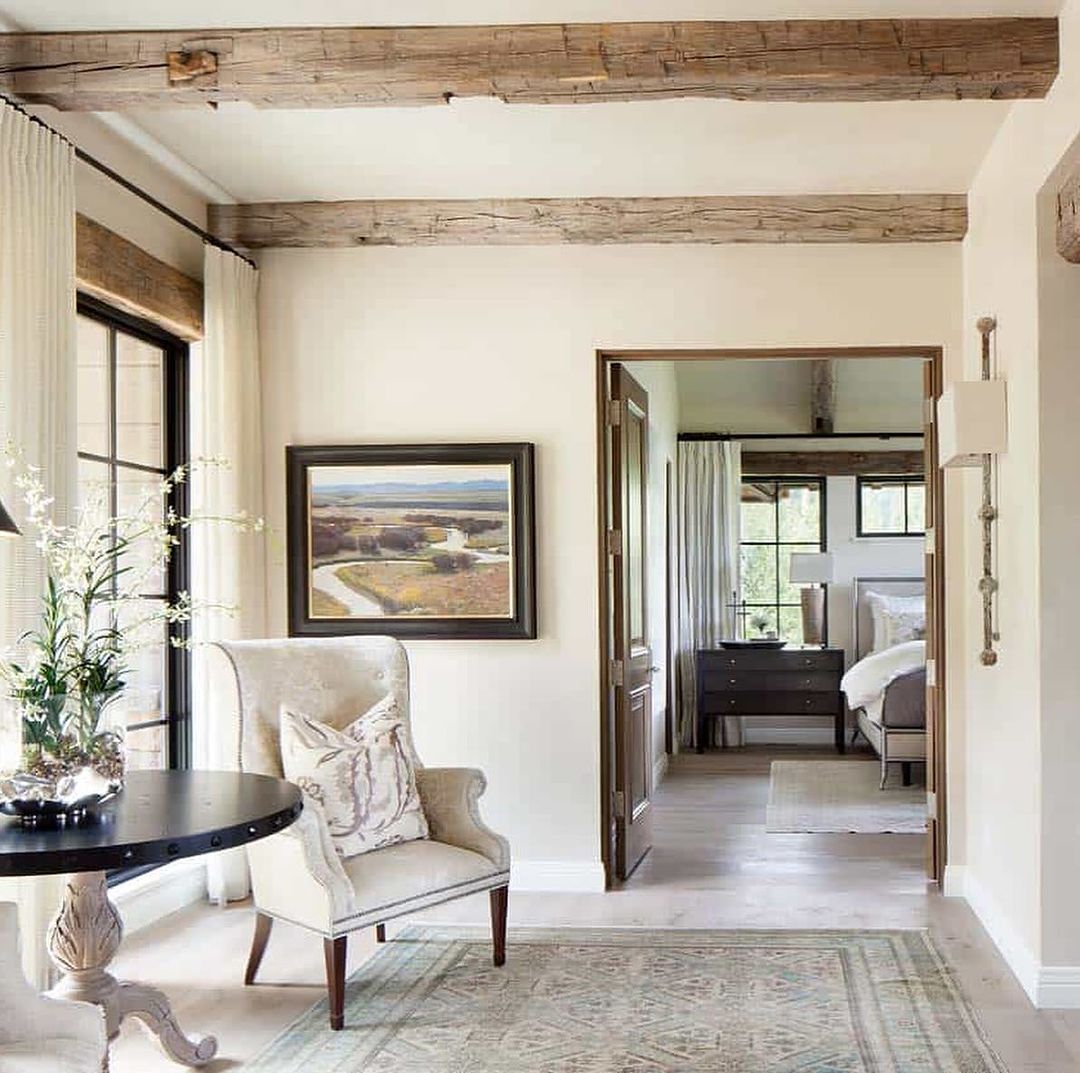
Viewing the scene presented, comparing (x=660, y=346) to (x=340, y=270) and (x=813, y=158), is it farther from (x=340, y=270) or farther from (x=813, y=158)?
(x=340, y=270)

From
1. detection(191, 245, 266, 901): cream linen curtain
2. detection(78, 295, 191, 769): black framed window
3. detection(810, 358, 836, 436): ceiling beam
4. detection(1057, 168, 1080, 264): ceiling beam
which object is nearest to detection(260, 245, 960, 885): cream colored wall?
detection(191, 245, 266, 901): cream linen curtain

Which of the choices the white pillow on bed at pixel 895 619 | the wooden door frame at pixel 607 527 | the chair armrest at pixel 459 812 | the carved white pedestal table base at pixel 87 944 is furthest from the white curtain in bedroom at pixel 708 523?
the carved white pedestal table base at pixel 87 944

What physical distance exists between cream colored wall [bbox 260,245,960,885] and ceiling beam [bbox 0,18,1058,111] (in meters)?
1.77

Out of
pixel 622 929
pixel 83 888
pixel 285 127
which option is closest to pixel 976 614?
pixel 622 929

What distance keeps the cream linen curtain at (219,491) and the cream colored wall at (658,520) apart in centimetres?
294

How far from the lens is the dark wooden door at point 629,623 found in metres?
5.63

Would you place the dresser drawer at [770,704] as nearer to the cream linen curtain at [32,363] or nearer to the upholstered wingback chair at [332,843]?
the upholstered wingback chair at [332,843]

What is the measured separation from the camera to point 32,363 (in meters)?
3.75

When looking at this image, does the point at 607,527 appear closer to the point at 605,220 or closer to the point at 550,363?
the point at 550,363

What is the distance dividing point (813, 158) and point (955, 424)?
114cm

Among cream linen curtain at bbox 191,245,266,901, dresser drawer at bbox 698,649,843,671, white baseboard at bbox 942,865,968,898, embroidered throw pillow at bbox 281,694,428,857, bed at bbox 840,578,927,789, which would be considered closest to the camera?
embroidered throw pillow at bbox 281,694,428,857

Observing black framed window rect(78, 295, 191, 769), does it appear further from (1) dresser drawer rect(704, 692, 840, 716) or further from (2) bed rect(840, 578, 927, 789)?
(1) dresser drawer rect(704, 692, 840, 716)

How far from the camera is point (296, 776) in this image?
411 cm

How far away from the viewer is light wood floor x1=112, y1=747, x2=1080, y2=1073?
3783mm
